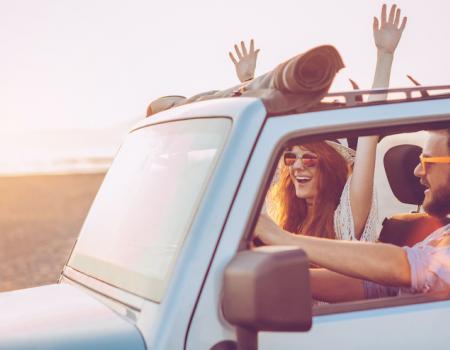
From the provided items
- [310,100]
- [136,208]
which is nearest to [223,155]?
[310,100]

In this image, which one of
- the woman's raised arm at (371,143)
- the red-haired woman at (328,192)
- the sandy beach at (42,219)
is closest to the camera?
the woman's raised arm at (371,143)

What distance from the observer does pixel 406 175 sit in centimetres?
444

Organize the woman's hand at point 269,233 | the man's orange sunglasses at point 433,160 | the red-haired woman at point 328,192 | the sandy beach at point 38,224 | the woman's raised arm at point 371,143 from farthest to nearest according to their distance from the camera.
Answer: the sandy beach at point 38,224, the red-haired woman at point 328,192, the woman's raised arm at point 371,143, the man's orange sunglasses at point 433,160, the woman's hand at point 269,233

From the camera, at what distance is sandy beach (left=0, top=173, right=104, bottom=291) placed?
1907 centimetres

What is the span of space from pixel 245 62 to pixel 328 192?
944 millimetres

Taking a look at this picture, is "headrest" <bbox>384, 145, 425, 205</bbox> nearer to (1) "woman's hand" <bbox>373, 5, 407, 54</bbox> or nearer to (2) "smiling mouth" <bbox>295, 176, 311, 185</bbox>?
(2) "smiling mouth" <bbox>295, 176, 311, 185</bbox>

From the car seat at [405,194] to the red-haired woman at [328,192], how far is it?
0.49 ft

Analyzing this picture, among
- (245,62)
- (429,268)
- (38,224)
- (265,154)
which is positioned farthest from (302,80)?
(38,224)

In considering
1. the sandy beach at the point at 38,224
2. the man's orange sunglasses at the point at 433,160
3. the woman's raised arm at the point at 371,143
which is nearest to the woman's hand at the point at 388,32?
the woman's raised arm at the point at 371,143

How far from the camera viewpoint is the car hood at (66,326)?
8.62ft

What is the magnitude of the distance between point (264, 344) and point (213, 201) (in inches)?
17.8

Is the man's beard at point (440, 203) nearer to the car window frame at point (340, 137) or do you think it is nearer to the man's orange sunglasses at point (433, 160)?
the man's orange sunglasses at point (433, 160)

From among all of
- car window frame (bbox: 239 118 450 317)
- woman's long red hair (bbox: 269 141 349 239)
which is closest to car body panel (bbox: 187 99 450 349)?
car window frame (bbox: 239 118 450 317)

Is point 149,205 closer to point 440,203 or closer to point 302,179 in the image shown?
point 440,203
